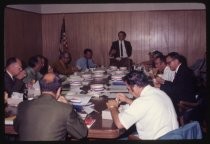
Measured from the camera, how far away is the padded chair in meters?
2.10

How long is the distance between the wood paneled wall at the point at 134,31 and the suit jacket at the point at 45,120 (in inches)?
250

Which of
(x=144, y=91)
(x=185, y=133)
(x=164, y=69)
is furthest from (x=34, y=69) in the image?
(x=185, y=133)

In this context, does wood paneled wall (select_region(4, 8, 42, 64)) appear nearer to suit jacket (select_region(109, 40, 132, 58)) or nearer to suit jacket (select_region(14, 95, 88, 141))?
suit jacket (select_region(109, 40, 132, 58))

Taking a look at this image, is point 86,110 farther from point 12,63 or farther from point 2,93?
point 12,63

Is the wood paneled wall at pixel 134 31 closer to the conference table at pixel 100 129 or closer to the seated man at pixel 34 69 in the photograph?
the seated man at pixel 34 69

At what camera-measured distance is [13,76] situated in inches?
158

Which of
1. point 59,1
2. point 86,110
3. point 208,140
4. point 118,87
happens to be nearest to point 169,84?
point 118,87

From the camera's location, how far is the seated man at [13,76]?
3806 mm

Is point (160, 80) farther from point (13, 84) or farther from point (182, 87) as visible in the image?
point (13, 84)

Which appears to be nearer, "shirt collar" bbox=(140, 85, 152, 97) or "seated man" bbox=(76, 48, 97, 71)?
"shirt collar" bbox=(140, 85, 152, 97)

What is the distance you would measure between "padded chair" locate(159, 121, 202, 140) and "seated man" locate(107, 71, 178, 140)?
392 millimetres

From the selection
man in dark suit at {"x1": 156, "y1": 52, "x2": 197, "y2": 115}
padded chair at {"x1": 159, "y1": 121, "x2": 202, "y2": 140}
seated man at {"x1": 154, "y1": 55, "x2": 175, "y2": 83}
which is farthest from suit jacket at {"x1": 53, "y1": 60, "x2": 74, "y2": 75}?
padded chair at {"x1": 159, "y1": 121, "x2": 202, "y2": 140}

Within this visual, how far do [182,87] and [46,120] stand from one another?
2.36 m

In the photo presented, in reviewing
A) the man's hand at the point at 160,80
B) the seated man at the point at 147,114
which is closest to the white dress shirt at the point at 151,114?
the seated man at the point at 147,114
